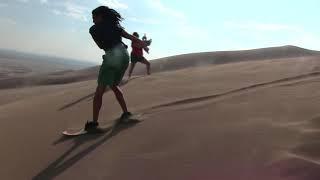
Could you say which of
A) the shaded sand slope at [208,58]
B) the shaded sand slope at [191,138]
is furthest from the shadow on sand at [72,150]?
the shaded sand slope at [208,58]

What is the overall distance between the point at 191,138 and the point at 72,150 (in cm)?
131

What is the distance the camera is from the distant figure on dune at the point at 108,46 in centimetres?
651

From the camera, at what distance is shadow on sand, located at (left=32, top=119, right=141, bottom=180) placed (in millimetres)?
5462

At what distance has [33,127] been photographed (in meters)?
7.47

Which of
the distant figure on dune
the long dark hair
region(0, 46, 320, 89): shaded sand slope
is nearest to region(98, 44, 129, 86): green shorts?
the distant figure on dune

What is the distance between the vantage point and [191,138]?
18.2 ft

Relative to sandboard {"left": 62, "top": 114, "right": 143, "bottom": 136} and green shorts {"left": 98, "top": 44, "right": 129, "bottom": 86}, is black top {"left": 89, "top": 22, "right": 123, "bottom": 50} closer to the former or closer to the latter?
green shorts {"left": 98, "top": 44, "right": 129, "bottom": 86}

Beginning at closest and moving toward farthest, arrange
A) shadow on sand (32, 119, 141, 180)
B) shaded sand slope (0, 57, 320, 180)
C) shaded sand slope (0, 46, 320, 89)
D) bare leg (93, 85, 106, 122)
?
shaded sand slope (0, 57, 320, 180) → shadow on sand (32, 119, 141, 180) → bare leg (93, 85, 106, 122) → shaded sand slope (0, 46, 320, 89)

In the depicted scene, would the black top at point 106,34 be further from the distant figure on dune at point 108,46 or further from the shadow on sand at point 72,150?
the shadow on sand at point 72,150

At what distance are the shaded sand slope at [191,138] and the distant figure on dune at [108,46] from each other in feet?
1.61

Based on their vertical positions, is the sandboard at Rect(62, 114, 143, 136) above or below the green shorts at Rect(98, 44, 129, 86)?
below

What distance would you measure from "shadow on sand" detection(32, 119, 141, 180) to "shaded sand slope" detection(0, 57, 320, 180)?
0.04 feet

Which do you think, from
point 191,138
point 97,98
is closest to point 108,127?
point 97,98

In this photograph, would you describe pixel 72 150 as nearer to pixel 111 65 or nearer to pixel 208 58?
pixel 111 65
